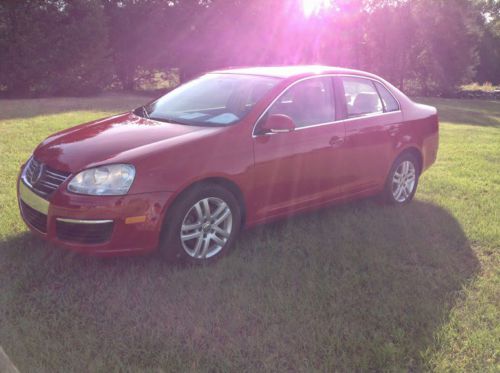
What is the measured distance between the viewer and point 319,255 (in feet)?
13.6

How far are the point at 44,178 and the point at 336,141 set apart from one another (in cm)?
262

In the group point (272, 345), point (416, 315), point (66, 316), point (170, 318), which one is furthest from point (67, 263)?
point (416, 315)

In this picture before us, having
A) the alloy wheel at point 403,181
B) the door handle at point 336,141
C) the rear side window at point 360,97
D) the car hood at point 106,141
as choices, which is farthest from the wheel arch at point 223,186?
the alloy wheel at point 403,181

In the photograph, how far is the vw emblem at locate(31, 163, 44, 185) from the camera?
3.70m

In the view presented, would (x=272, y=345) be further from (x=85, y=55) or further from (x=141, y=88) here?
(x=141, y=88)

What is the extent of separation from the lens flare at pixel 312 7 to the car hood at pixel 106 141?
88.9 feet

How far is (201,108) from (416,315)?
2.65 metres

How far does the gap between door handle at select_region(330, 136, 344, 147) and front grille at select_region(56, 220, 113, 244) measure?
2.26 m

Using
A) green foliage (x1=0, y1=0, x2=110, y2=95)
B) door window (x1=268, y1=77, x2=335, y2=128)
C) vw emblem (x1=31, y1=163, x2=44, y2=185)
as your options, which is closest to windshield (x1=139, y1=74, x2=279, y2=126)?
door window (x1=268, y1=77, x2=335, y2=128)

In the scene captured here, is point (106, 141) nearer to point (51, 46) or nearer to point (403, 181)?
point (403, 181)

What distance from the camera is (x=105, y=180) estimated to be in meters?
3.43

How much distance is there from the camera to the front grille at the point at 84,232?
3.38m

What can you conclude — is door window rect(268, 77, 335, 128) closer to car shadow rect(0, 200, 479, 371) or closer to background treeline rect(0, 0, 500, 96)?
car shadow rect(0, 200, 479, 371)

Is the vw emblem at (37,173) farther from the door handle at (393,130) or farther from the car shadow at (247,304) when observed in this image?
the door handle at (393,130)
